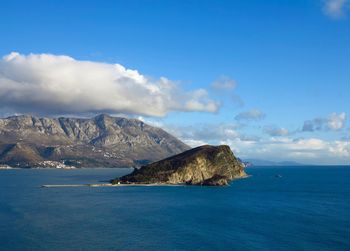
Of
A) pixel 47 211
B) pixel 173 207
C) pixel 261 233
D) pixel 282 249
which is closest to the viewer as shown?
pixel 282 249

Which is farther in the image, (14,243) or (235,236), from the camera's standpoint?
(235,236)

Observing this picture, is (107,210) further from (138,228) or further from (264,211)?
(264,211)

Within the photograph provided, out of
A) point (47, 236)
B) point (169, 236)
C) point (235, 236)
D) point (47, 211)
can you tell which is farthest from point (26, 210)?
point (235, 236)

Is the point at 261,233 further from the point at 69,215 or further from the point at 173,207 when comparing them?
the point at 69,215

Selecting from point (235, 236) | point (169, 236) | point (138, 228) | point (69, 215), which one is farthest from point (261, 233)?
point (69, 215)

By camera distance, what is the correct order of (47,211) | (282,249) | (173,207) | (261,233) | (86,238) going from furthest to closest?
(173,207) → (47,211) → (261,233) → (86,238) → (282,249)

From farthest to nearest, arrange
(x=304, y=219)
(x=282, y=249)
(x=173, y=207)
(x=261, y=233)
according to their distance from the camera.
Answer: (x=173, y=207), (x=304, y=219), (x=261, y=233), (x=282, y=249)

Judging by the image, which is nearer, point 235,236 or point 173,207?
point 235,236

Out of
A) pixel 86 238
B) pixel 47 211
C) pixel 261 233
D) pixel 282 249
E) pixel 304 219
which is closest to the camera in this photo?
pixel 282 249
